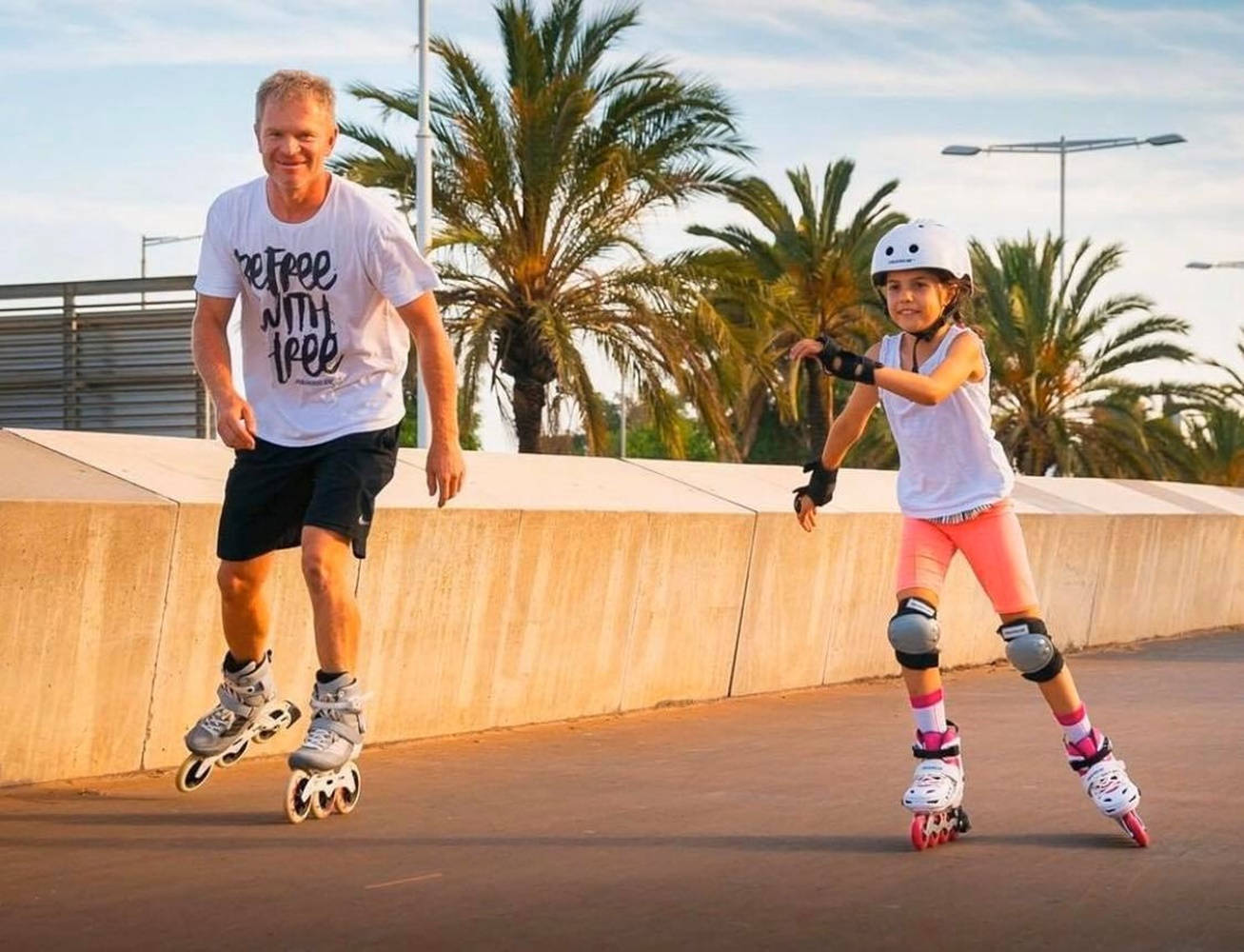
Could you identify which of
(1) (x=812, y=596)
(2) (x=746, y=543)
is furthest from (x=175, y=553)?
(1) (x=812, y=596)

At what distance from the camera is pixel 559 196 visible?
83.3ft

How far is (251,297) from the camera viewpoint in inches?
243

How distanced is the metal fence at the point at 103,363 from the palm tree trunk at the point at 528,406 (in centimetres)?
414

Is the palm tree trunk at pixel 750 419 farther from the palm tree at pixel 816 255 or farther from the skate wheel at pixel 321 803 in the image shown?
the skate wheel at pixel 321 803

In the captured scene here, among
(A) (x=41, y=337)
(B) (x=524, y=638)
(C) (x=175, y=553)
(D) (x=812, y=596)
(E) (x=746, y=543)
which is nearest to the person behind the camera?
(C) (x=175, y=553)

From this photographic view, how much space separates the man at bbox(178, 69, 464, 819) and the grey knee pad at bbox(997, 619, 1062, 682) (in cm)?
161

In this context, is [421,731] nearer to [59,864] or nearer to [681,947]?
[59,864]

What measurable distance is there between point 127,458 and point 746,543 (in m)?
3.82

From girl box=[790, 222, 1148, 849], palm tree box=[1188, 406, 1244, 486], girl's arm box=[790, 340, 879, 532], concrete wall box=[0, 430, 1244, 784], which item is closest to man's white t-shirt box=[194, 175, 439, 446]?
concrete wall box=[0, 430, 1244, 784]

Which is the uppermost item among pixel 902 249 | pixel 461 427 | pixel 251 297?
pixel 902 249

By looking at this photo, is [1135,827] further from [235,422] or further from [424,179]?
[424,179]

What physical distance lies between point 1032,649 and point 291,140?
2490 mm

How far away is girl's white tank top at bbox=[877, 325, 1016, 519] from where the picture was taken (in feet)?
19.9

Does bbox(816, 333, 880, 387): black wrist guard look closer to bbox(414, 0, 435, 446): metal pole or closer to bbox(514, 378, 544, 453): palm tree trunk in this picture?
bbox(414, 0, 435, 446): metal pole
